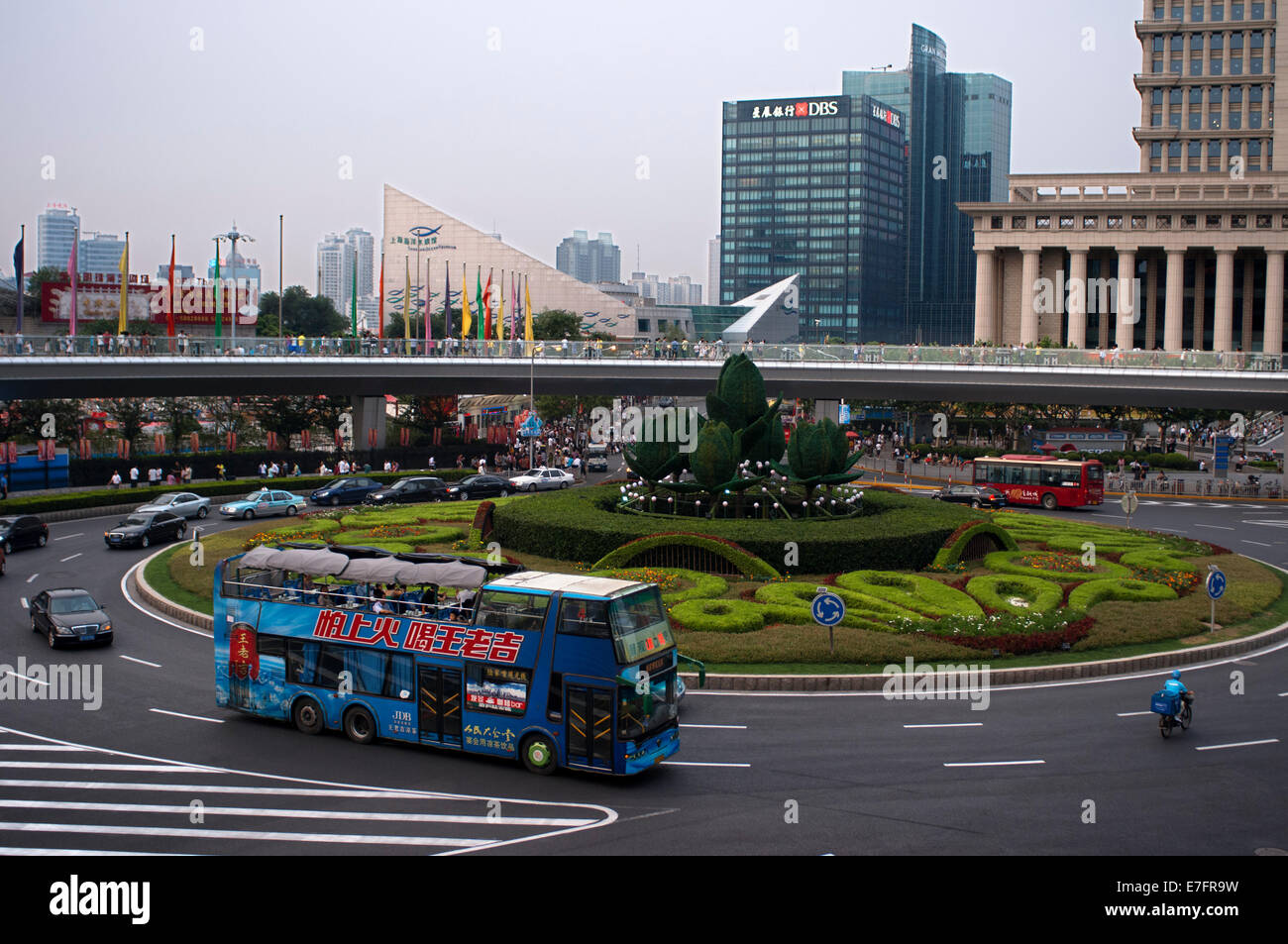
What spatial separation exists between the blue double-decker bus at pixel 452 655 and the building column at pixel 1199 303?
9776cm

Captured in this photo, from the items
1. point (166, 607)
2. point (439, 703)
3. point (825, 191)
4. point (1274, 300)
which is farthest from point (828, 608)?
point (825, 191)

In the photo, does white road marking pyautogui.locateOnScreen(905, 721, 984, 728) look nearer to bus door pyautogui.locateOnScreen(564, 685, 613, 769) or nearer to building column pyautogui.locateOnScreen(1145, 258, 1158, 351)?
bus door pyautogui.locateOnScreen(564, 685, 613, 769)

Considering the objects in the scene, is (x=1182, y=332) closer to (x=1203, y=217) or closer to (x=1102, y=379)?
(x=1203, y=217)

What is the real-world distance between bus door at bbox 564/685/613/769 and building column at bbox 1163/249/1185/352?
95.0m

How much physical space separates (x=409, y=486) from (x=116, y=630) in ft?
85.0

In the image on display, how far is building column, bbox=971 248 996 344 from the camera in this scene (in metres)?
100

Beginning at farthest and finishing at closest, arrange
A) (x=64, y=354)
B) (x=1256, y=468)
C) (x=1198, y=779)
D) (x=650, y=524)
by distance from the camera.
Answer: (x=1256, y=468), (x=64, y=354), (x=650, y=524), (x=1198, y=779)

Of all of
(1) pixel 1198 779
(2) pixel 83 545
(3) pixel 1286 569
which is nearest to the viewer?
(1) pixel 1198 779

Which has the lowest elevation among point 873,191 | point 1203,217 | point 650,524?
point 650,524

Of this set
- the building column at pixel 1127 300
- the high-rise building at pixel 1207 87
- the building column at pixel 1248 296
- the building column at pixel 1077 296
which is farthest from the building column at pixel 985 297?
the building column at pixel 1248 296

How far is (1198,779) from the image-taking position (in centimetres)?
1658

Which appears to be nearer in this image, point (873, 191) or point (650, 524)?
point (650, 524)

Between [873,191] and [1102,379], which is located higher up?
[873,191]

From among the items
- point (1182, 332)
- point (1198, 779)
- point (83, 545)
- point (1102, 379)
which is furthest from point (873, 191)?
point (1198, 779)
